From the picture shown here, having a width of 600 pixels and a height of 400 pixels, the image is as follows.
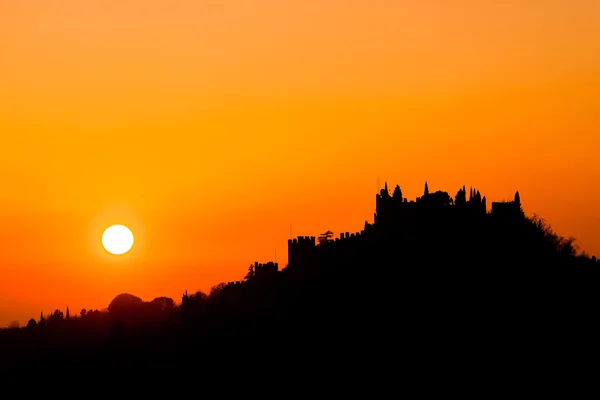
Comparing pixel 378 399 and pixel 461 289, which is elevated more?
pixel 461 289

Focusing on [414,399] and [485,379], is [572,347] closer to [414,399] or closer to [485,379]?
[485,379]

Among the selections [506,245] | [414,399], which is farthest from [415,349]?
[506,245]

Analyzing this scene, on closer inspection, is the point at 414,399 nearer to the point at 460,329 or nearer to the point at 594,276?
the point at 460,329

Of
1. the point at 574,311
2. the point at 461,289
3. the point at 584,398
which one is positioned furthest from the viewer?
the point at 461,289

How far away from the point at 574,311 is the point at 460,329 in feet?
59.0

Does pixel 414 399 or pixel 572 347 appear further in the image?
pixel 414 399

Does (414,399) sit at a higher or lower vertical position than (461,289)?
lower

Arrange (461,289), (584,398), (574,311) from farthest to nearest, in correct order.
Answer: (461,289), (574,311), (584,398)

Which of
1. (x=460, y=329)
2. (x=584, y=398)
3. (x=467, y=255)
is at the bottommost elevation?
(x=584, y=398)

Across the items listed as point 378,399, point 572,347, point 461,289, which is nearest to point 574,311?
point 572,347

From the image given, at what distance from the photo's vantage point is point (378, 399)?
19988 cm

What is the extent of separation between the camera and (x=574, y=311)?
185m

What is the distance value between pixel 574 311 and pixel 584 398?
1742 cm

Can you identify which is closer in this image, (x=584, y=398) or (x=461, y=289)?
(x=584, y=398)
